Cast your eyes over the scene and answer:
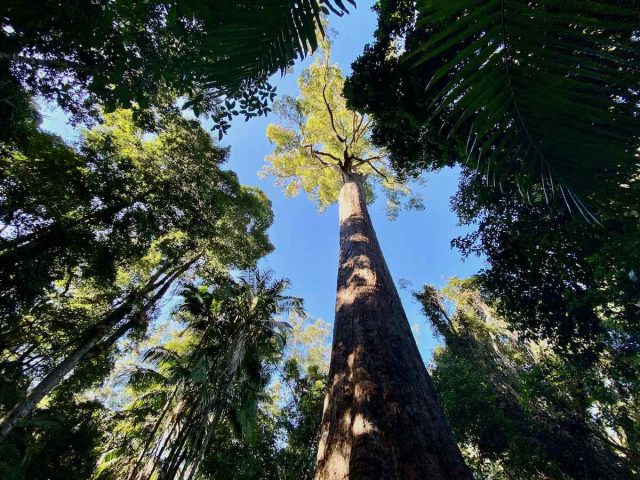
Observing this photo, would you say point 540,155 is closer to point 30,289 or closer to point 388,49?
point 388,49

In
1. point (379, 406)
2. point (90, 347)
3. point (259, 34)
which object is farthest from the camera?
point (90, 347)

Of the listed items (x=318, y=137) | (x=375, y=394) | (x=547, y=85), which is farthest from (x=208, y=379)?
(x=318, y=137)

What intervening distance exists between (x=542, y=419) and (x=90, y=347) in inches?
445

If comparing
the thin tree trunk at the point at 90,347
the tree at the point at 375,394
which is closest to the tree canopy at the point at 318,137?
the thin tree trunk at the point at 90,347

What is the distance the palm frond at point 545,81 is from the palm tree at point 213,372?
587 centimetres

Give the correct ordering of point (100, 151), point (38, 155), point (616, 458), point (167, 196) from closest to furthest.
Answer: point (616, 458) → point (38, 155) → point (100, 151) → point (167, 196)

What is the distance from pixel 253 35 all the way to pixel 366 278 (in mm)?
2463

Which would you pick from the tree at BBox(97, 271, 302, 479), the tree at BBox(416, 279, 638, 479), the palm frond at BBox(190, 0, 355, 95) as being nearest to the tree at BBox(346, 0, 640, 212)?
the palm frond at BBox(190, 0, 355, 95)

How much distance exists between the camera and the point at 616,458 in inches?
252

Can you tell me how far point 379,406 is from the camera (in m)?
1.54

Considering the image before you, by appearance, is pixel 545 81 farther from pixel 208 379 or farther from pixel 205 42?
pixel 208 379

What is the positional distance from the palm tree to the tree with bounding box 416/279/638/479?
537cm

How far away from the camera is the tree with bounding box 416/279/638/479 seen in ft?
19.5

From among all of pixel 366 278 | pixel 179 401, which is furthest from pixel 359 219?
pixel 179 401
